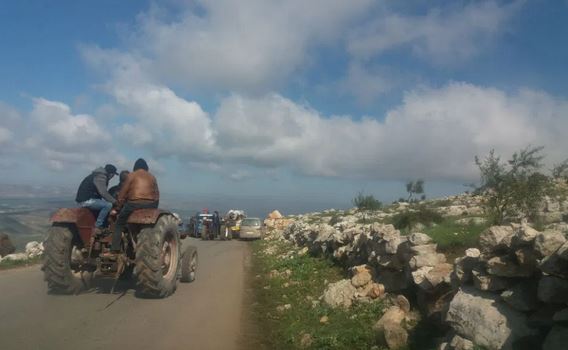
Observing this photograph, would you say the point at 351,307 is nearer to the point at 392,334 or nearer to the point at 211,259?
the point at 392,334

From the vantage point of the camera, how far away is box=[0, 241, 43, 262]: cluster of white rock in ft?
50.8

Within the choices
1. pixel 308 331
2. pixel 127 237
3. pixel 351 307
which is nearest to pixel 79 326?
pixel 127 237

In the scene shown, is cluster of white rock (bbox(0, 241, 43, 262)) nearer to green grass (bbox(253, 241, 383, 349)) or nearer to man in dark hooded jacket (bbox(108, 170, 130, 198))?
man in dark hooded jacket (bbox(108, 170, 130, 198))

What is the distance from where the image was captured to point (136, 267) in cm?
884

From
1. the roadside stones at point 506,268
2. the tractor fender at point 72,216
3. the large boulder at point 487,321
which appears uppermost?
the tractor fender at point 72,216

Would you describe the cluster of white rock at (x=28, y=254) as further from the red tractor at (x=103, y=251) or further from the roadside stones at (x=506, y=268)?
the roadside stones at (x=506, y=268)

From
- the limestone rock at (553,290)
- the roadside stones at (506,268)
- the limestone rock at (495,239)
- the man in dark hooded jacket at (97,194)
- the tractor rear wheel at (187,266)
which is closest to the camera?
the limestone rock at (553,290)

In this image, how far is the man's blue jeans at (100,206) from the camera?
31.5ft

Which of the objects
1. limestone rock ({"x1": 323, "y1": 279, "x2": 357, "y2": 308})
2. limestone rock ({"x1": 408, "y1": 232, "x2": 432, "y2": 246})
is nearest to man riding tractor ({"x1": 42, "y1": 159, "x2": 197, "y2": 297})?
limestone rock ({"x1": 323, "y1": 279, "x2": 357, "y2": 308})

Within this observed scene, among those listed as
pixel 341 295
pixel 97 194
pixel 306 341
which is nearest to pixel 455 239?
pixel 341 295

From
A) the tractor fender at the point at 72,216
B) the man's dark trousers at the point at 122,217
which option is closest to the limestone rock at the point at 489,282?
the man's dark trousers at the point at 122,217

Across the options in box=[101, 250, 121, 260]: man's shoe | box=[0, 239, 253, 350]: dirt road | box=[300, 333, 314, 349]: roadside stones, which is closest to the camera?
box=[0, 239, 253, 350]: dirt road

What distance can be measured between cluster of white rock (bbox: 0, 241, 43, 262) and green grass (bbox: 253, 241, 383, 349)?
8584mm

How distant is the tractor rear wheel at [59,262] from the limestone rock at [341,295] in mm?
4899
